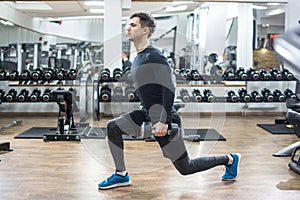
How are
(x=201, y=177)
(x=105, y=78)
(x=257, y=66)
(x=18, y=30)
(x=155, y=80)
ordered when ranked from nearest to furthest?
(x=155, y=80), (x=201, y=177), (x=105, y=78), (x=257, y=66), (x=18, y=30)

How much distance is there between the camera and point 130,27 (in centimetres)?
227

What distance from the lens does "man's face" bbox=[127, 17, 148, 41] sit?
225 centimetres

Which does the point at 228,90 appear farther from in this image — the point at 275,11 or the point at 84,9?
the point at 84,9

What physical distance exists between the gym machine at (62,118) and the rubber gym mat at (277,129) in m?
2.70

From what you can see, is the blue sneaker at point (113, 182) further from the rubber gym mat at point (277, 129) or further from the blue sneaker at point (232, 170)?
the rubber gym mat at point (277, 129)

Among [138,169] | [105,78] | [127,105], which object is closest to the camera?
[138,169]

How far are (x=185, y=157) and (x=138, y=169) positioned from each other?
2.59 ft

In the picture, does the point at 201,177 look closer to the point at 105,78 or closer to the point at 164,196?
the point at 164,196

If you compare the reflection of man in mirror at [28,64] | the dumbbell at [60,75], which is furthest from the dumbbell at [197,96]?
the reflection of man in mirror at [28,64]

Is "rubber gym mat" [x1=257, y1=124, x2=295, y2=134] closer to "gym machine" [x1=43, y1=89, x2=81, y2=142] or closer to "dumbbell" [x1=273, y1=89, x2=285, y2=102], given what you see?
"dumbbell" [x1=273, y1=89, x2=285, y2=102]

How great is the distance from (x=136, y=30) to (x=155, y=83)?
37 centimetres

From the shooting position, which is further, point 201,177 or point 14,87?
point 14,87

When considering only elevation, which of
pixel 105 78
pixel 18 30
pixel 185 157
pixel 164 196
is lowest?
pixel 164 196

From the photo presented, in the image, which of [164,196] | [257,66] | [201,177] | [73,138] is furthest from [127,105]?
[164,196]
